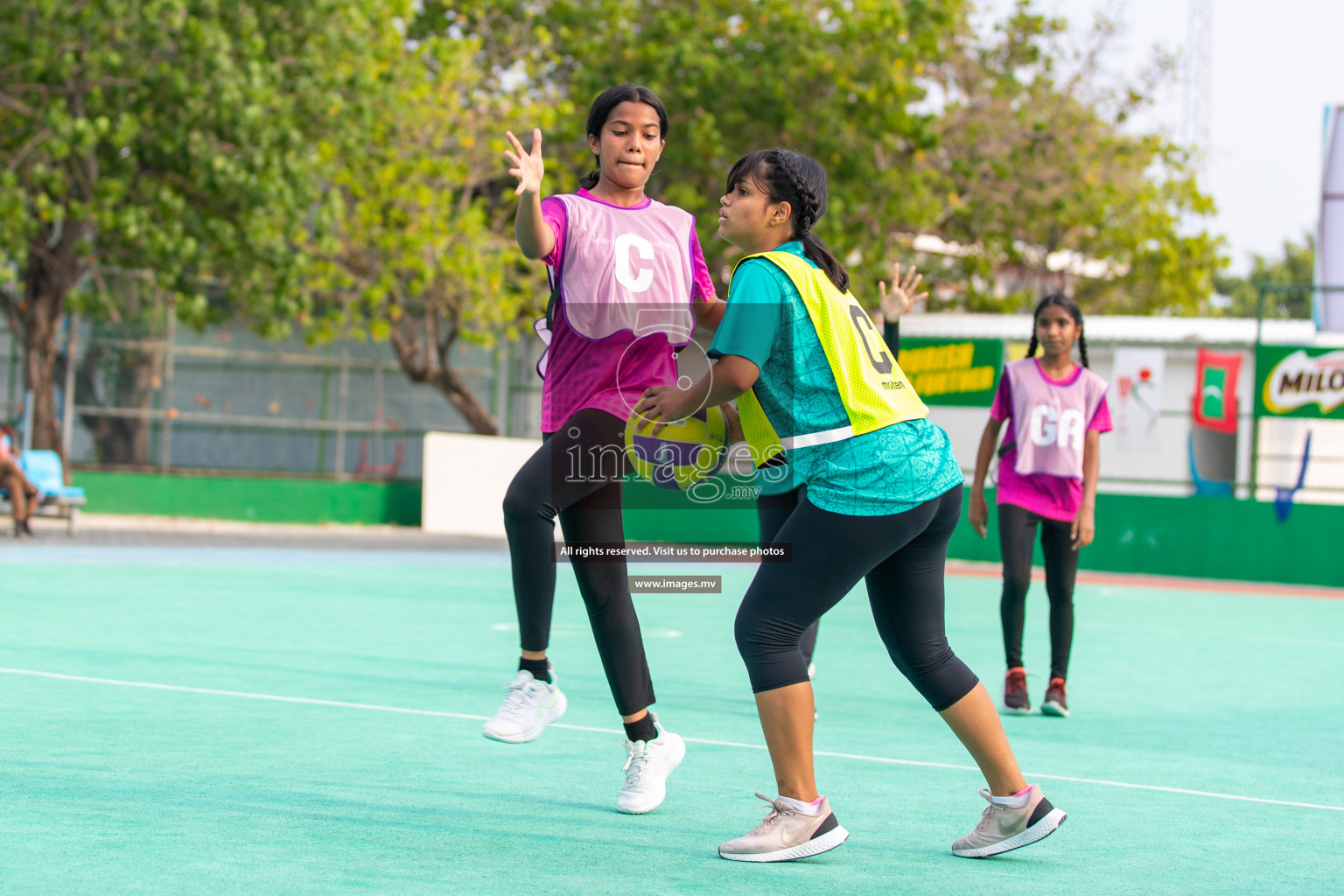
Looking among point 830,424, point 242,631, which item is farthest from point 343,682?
point 830,424

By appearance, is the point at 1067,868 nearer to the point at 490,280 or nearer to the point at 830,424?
the point at 830,424

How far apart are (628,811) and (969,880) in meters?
1.10

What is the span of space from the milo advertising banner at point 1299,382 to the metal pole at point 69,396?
1495cm

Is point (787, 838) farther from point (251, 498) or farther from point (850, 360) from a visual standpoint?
point (251, 498)

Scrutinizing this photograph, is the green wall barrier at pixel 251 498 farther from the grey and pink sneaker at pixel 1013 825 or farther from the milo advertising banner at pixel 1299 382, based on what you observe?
the grey and pink sneaker at pixel 1013 825

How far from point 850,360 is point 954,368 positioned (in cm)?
1544

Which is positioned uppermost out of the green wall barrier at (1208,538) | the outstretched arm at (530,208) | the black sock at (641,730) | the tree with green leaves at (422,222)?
the tree with green leaves at (422,222)

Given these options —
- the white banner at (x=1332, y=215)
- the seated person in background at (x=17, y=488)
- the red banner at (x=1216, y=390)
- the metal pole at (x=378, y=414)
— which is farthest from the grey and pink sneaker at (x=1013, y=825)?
the metal pole at (x=378, y=414)

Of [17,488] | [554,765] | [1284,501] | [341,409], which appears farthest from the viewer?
[341,409]

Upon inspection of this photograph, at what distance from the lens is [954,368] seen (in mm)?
18906

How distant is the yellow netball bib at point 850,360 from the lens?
381 cm

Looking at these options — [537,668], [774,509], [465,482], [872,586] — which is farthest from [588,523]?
[465,482]

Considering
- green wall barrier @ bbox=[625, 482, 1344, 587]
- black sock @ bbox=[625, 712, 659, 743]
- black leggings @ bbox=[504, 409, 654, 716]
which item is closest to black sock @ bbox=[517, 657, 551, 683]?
black leggings @ bbox=[504, 409, 654, 716]

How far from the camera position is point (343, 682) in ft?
22.7
